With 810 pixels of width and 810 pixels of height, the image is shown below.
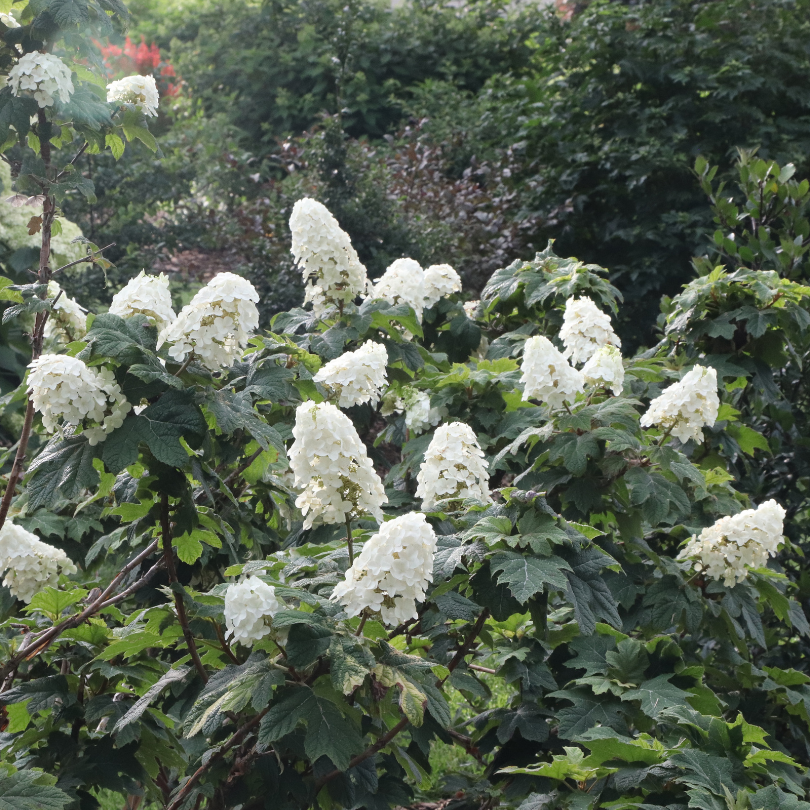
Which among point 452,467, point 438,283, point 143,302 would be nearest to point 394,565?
point 452,467

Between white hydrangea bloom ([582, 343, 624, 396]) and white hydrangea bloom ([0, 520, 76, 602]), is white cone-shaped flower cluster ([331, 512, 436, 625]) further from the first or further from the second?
white hydrangea bloom ([0, 520, 76, 602])

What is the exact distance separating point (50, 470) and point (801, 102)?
7303 millimetres

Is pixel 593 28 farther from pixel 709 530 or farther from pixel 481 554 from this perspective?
pixel 481 554

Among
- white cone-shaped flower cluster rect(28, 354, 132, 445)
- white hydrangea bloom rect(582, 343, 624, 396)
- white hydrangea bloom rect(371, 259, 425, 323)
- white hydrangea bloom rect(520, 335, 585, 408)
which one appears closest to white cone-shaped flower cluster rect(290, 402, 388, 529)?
white cone-shaped flower cluster rect(28, 354, 132, 445)

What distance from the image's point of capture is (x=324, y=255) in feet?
10.3

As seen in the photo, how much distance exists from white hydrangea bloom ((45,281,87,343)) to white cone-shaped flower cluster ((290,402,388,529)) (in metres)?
1.10

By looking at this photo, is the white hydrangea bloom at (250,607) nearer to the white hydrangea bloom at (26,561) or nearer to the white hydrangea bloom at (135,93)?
the white hydrangea bloom at (26,561)

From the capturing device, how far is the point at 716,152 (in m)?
7.55

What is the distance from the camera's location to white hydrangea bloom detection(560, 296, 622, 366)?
2.94 meters

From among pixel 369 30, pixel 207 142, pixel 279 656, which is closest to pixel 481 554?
pixel 279 656

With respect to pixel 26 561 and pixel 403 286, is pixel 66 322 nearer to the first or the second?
pixel 26 561

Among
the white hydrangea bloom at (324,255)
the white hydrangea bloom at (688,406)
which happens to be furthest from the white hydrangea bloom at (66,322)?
the white hydrangea bloom at (688,406)

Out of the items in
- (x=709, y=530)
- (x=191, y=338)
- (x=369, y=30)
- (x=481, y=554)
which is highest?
(x=369, y=30)

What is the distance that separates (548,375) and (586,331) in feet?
1.49
